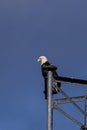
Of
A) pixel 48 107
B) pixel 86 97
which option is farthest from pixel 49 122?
pixel 86 97

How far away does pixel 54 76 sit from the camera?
24.5m

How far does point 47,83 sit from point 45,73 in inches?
18.4

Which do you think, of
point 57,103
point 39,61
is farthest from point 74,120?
point 39,61

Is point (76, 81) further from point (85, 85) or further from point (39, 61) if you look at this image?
point (39, 61)

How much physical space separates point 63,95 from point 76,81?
58cm

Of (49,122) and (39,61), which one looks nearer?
(49,122)

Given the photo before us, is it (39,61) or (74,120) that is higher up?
(39,61)

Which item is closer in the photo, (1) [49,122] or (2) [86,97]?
(1) [49,122]

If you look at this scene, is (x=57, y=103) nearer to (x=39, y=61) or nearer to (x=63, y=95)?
(x=63, y=95)

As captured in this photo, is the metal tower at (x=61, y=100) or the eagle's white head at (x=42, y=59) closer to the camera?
the metal tower at (x=61, y=100)

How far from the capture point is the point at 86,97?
25.3 meters

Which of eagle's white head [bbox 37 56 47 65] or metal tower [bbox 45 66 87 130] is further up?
eagle's white head [bbox 37 56 47 65]

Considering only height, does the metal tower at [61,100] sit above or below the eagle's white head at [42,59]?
below

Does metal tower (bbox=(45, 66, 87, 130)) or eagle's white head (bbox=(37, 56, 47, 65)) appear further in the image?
eagle's white head (bbox=(37, 56, 47, 65))
